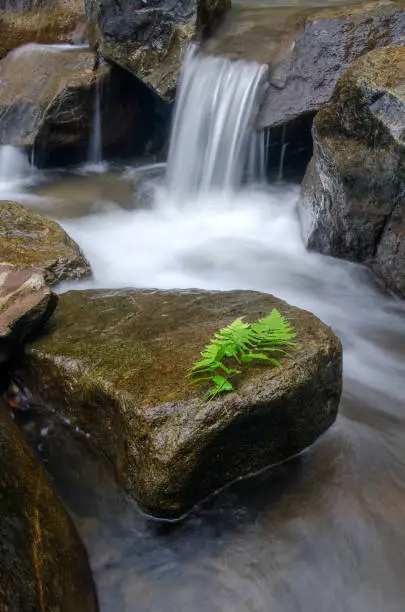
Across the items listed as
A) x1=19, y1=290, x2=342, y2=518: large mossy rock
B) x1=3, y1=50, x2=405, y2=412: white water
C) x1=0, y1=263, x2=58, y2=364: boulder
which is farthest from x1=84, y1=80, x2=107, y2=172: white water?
x1=19, y1=290, x2=342, y2=518: large mossy rock

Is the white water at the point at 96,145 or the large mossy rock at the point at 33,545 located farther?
the white water at the point at 96,145

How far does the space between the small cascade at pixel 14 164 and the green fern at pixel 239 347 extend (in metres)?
6.89

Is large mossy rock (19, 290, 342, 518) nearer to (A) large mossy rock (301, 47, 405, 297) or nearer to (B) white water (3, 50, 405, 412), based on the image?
(B) white water (3, 50, 405, 412)

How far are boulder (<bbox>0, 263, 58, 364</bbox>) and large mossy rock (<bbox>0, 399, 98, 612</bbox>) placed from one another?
2.82 feet

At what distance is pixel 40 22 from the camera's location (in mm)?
11039

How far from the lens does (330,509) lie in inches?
128

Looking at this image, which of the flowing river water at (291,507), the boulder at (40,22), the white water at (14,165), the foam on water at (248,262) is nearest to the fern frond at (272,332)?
the flowing river water at (291,507)

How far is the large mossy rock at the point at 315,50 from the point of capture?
23.9ft

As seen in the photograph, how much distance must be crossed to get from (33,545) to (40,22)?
1102 centimetres

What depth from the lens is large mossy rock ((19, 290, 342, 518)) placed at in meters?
3.01

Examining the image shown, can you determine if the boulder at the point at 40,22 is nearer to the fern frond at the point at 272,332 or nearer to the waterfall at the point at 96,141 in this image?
the waterfall at the point at 96,141

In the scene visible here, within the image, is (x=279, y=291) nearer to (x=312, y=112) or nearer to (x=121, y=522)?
(x=312, y=112)

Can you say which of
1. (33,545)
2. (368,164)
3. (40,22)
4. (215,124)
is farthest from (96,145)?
(33,545)

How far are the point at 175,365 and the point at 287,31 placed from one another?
21.5 feet
